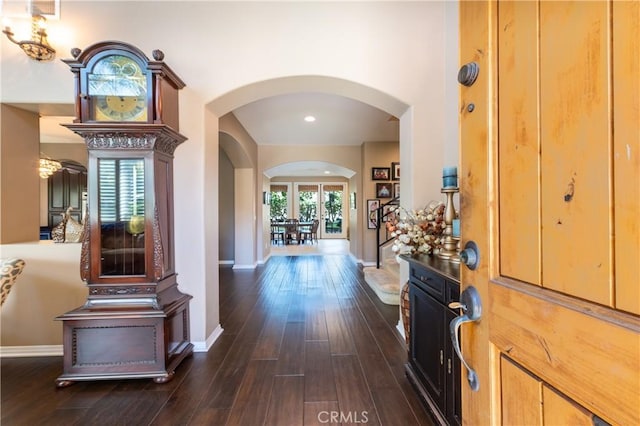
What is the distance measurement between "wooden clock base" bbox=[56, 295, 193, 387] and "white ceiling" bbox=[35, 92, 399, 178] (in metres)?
2.86

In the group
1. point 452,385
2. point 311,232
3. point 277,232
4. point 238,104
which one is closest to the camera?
point 452,385

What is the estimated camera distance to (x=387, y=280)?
4387 mm

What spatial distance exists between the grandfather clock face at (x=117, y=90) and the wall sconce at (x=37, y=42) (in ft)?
2.66

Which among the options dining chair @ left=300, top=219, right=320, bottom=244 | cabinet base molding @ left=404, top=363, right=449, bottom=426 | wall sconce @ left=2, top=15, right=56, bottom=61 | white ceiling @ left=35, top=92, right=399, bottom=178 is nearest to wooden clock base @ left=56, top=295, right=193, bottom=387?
cabinet base molding @ left=404, top=363, right=449, bottom=426

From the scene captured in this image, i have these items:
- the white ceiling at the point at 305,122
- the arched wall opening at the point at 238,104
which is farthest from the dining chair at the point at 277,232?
the arched wall opening at the point at 238,104

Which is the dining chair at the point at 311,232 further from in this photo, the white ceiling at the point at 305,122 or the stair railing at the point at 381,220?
the stair railing at the point at 381,220

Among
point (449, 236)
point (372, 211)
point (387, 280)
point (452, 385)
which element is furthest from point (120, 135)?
point (372, 211)

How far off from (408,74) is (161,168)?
2385 millimetres

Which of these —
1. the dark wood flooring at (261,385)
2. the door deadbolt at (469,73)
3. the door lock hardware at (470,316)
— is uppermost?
the door deadbolt at (469,73)

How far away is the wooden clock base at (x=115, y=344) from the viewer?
2068mm

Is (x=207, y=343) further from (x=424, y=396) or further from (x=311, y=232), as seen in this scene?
(x=311, y=232)

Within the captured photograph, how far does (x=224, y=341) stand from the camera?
9.13ft

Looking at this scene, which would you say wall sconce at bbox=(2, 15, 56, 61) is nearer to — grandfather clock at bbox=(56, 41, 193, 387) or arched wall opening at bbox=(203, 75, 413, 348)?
grandfather clock at bbox=(56, 41, 193, 387)

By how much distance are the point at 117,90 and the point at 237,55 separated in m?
1.06
